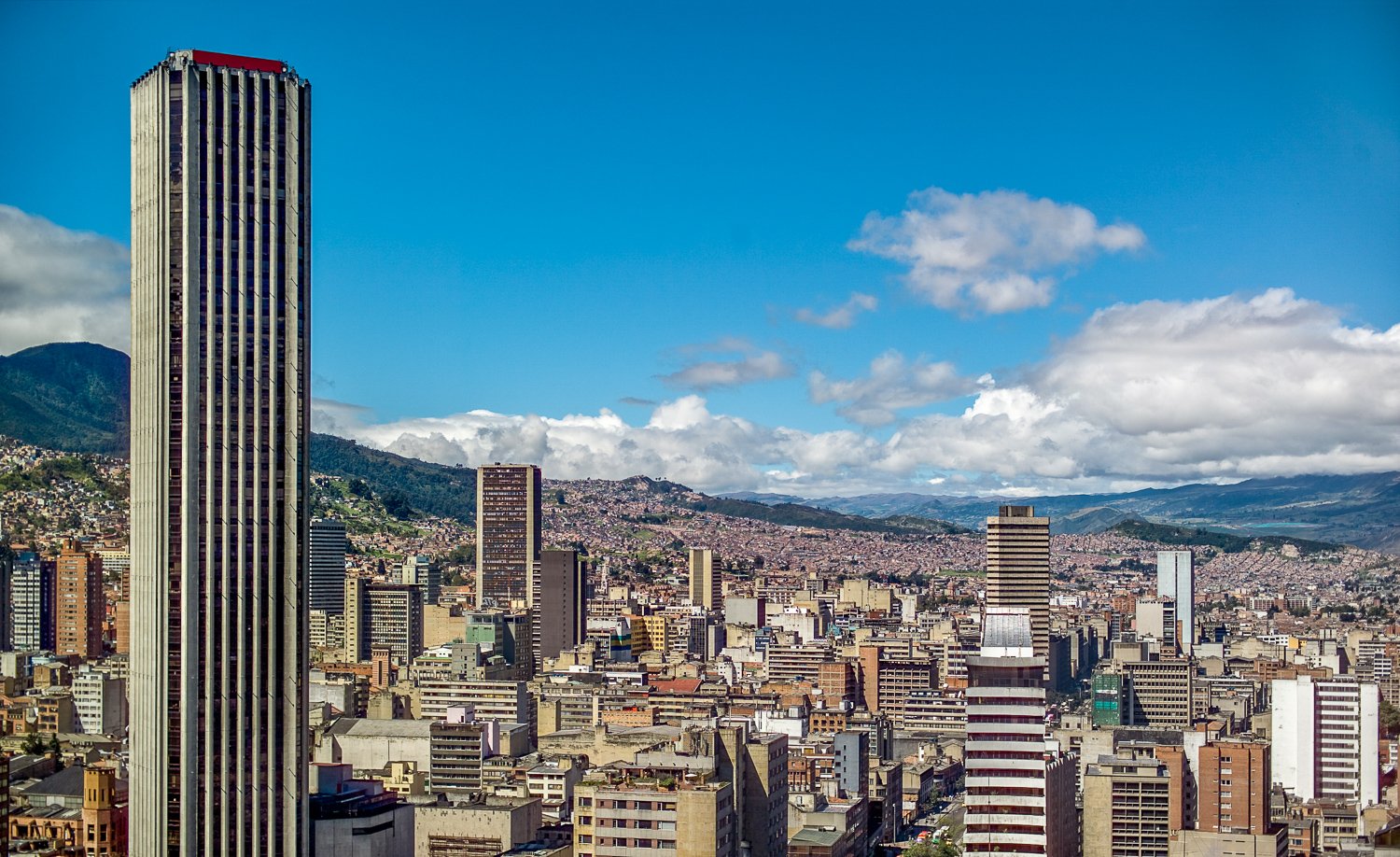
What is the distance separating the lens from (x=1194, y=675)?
185 feet

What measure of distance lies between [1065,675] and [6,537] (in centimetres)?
4018

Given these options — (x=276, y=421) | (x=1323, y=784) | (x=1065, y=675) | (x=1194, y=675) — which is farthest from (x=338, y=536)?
(x=276, y=421)

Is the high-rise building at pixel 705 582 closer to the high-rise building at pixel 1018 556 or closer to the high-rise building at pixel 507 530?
the high-rise building at pixel 507 530

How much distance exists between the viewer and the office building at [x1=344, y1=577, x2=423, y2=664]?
62719 millimetres

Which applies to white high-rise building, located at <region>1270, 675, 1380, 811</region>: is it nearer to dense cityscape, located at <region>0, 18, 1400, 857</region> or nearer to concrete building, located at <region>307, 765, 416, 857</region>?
dense cityscape, located at <region>0, 18, 1400, 857</region>

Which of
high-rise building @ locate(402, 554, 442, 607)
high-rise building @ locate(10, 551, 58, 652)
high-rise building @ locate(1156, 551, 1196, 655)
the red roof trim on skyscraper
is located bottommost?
high-rise building @ locate(1156, 551, 1196, 655)

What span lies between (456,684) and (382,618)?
683 inches

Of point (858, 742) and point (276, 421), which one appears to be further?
point (858, 742)

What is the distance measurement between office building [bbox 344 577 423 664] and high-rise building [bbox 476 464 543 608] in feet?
47.5

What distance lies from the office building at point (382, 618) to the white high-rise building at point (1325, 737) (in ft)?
113

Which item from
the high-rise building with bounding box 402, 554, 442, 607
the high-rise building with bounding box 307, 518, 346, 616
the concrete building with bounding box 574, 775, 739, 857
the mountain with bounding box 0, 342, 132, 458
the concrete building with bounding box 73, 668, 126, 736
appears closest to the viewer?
the concrete building with bounding box 574, 775, 739, 857

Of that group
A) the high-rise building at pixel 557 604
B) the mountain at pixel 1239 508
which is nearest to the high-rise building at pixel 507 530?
the high-rise building at pixel 557 604

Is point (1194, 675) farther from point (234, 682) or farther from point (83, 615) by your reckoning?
point (234, 682)

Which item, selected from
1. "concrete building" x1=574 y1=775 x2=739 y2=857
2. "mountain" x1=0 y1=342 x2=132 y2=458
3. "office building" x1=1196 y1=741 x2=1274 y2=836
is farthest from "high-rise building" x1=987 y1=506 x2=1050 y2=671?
"concrete building" x1=574 y1=775 x2=739 y2=857
